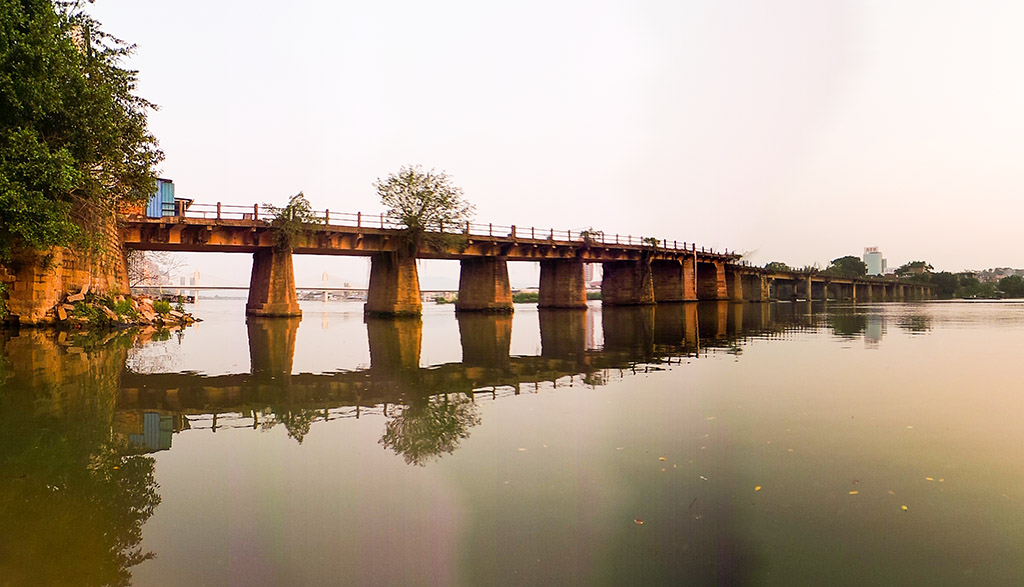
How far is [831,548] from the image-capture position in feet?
13.4

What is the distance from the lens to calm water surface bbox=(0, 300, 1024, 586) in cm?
395

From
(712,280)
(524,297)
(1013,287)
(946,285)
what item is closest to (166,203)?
(712,280)

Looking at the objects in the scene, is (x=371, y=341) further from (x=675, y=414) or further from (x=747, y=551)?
(x=747, y=551)

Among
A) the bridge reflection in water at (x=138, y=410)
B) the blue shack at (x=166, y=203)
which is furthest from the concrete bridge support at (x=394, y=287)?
the bridge reflection in water at (x=138, y=410)

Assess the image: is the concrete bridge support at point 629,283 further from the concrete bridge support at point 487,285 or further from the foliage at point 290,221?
the foliage at point 290,221

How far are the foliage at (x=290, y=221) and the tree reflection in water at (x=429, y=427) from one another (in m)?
29.7

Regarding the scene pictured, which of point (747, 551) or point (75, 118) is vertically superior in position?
point (75, 118)

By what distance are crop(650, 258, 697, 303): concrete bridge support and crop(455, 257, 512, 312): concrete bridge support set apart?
2459cm

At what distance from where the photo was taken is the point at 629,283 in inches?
2421

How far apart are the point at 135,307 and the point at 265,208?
9.69 meters

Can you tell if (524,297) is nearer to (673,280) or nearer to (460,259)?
(673,280)

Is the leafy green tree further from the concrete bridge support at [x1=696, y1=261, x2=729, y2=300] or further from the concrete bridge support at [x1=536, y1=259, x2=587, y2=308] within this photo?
the concrete bridge support at [x1=536, y1=259, x2=587, y2=308]

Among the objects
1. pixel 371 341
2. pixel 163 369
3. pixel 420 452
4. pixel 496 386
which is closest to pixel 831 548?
pixel 420 452

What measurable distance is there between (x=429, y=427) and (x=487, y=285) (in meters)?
40.3
